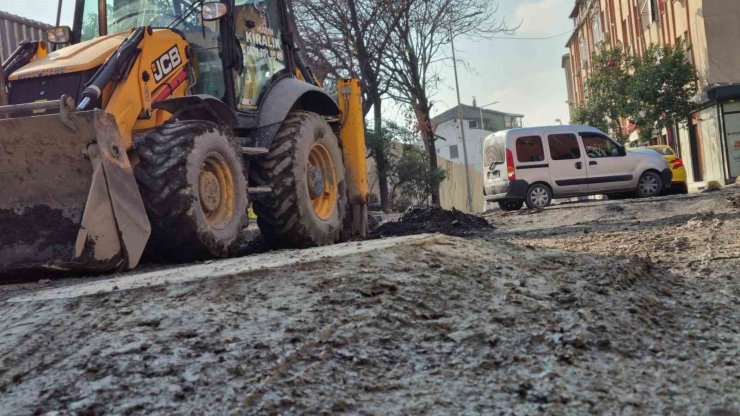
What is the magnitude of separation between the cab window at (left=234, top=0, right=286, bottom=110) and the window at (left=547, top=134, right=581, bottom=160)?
998 cm

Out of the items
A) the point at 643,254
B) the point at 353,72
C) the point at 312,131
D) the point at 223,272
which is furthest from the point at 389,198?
the point at 223,272

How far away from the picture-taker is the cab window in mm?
7594

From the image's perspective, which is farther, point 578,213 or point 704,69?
point 704,69

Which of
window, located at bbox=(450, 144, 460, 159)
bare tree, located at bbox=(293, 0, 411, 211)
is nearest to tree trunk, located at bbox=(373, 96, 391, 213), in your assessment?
bare tree, located at bbox=(293, 0, 411, 211)

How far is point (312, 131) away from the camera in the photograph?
7863 millimetres

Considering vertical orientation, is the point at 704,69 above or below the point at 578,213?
above

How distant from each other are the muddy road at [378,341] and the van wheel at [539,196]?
12711 mm

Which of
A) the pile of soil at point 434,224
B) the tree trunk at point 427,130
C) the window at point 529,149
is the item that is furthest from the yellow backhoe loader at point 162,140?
the tree trunk at point 427,130

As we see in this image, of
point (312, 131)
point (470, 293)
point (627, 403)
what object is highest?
point (312, 131)

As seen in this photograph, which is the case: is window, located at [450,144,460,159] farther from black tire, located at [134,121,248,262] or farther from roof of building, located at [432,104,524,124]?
black tire, located at [134,121,248,262]

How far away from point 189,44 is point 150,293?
390 centimetres

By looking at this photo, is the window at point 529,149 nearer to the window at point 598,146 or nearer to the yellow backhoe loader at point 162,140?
the window at point 598,146

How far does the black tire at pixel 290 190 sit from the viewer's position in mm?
7316

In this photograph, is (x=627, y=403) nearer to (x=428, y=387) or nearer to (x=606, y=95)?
(x=428, y=387)
